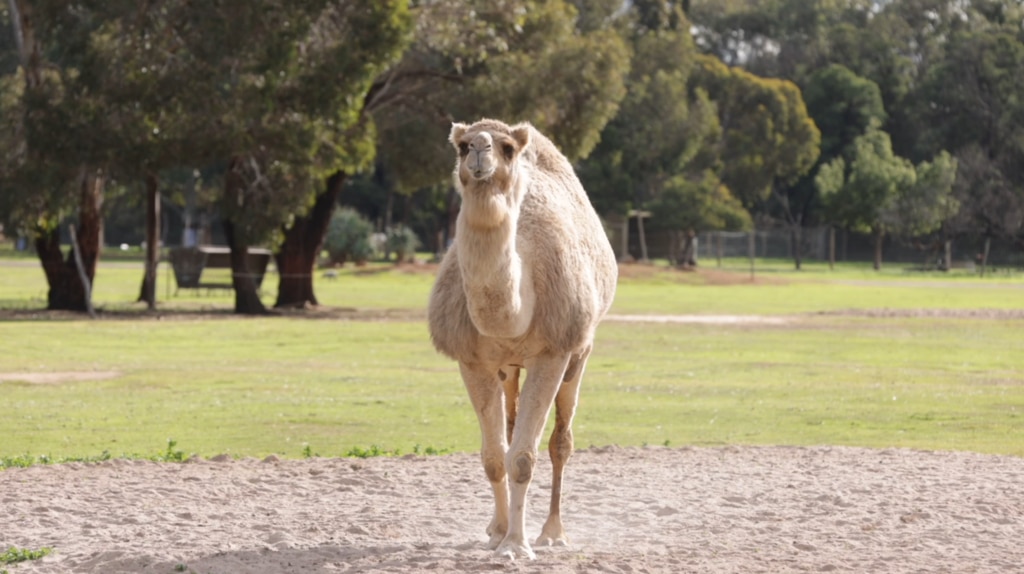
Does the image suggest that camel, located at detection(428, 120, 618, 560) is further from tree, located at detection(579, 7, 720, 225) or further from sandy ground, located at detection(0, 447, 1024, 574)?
tree, located at detection(579, 7, 720, 225)

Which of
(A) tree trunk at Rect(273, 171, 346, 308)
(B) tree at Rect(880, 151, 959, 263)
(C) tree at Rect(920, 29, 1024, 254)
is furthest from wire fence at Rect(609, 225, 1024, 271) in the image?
(A) tree trunk at Rect(273, 171, 346, 308)

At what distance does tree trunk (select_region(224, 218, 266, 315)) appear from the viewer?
38.3 m

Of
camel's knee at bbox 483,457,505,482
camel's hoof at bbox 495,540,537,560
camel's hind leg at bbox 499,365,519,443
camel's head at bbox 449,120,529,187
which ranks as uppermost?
camel's head at bbox 449,120,529,187

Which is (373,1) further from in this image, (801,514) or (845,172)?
(845,172)

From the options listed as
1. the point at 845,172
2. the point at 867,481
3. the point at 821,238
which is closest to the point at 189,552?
the point at 867,481

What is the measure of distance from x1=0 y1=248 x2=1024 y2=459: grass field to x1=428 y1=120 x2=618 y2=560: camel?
15.0 ft

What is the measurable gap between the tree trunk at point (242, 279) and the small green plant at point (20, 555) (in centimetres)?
2830

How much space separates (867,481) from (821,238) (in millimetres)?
91804

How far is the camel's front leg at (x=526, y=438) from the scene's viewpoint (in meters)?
9.66

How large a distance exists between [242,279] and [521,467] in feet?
96.4

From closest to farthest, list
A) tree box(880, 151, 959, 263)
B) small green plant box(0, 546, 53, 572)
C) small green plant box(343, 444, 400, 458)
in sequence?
small green plant box(0, 546, 53, 572)
small green plant box(343, 444, 400, 458)
tree box(880, 151, 959, 263)

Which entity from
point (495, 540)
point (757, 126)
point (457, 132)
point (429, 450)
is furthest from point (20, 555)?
point (757, 126)

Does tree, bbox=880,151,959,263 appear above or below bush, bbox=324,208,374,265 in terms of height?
above

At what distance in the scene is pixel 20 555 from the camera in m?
9.49
